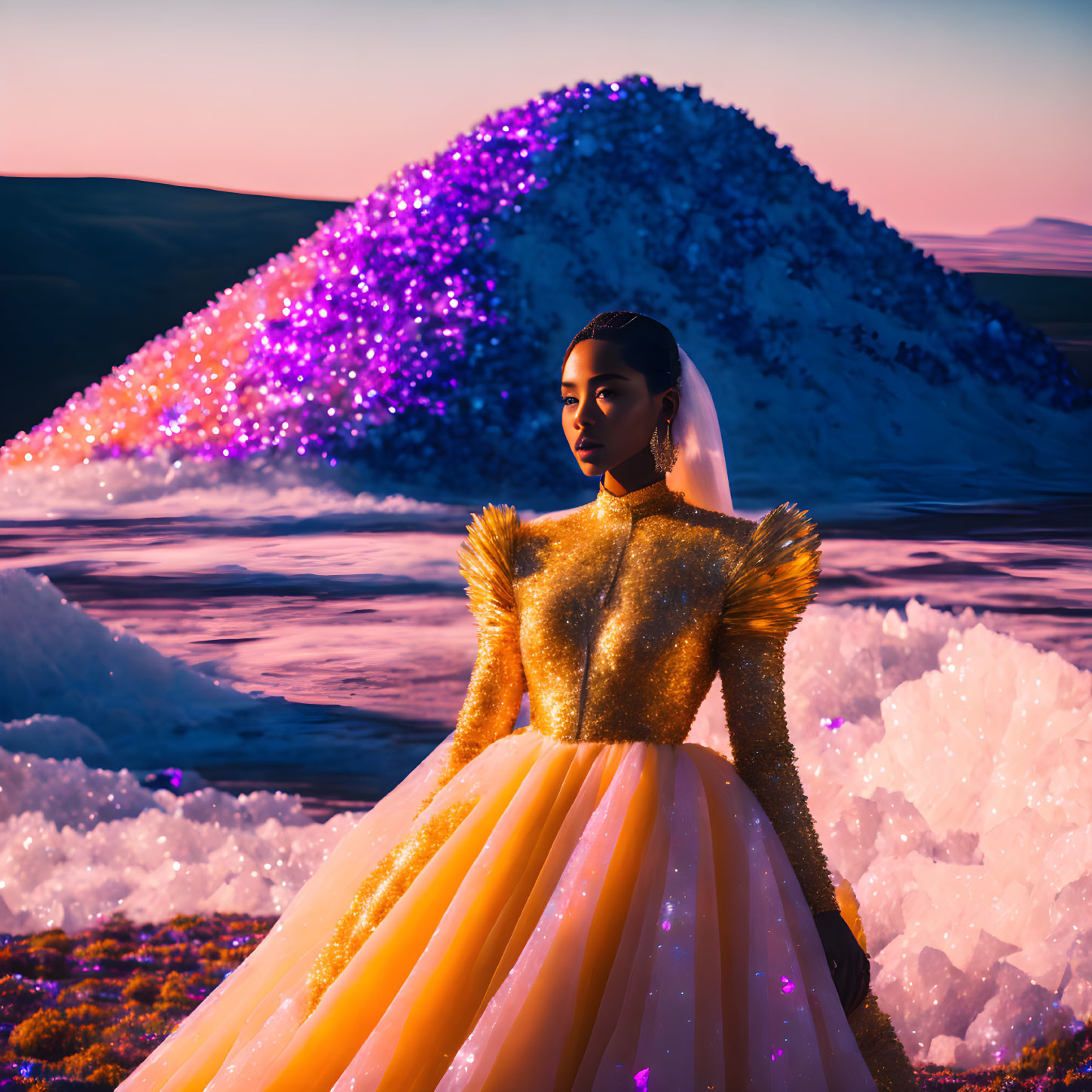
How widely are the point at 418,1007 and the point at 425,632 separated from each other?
5.98ft

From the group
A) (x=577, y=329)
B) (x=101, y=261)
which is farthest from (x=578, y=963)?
(x=577, y=329)

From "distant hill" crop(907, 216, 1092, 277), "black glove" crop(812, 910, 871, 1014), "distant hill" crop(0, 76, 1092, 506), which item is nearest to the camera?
"black glove" crop(812, 910, 871, 1014)

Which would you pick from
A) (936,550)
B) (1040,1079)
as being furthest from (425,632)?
(1040,1079)

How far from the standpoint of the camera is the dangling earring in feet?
4.04

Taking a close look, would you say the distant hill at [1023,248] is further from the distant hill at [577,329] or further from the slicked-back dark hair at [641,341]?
the slicked-back dark hair at [641,341]

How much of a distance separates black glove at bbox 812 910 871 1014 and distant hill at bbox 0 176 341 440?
2.67 meters

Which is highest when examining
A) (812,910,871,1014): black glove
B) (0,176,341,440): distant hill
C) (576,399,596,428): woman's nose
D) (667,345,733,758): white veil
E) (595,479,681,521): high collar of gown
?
(0,176,341,440): distant hill

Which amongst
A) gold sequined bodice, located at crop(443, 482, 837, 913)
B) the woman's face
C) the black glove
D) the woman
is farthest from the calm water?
the black glove

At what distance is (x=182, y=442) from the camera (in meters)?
3.78

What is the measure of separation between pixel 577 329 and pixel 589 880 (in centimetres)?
342

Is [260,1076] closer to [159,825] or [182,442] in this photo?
[159,825]

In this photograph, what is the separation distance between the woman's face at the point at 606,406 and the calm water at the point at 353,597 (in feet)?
5.16

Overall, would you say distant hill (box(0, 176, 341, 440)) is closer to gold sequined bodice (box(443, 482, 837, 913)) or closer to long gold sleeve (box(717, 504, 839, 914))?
gold sequined bodice (box(443, 482, 837, 913))

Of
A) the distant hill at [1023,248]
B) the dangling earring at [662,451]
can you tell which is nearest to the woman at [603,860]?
the dangling earring at [662,451]
